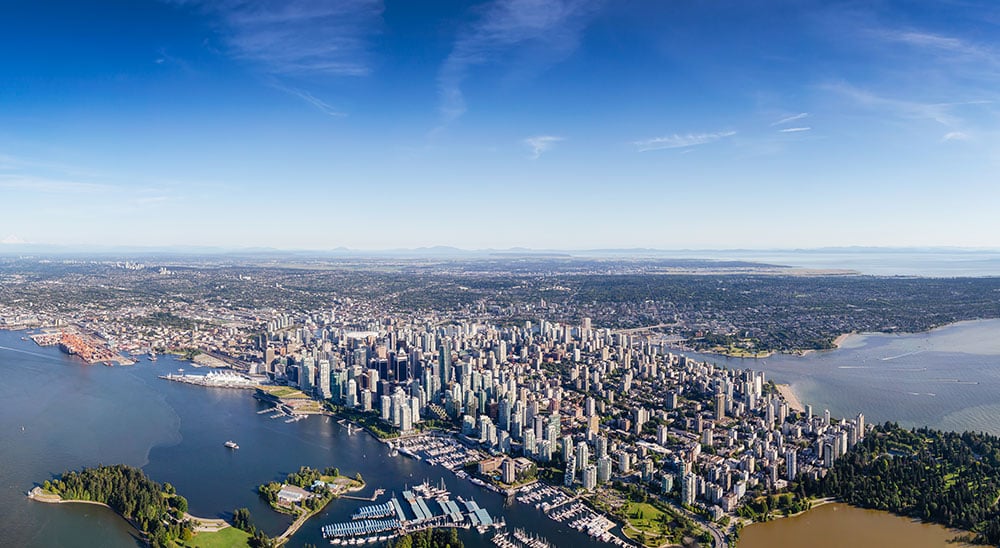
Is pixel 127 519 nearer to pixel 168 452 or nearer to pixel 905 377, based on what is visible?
pixel 168 452

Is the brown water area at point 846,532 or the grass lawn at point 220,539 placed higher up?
the grass lawn at point 220,539

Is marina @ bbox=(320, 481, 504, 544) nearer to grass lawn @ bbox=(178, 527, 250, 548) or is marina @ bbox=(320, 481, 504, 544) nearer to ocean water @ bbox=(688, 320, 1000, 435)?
grass lawn @ bbox=(178, 527, 250, 548)

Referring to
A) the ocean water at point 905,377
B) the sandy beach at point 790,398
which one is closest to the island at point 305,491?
the sandy beach at point 790,398

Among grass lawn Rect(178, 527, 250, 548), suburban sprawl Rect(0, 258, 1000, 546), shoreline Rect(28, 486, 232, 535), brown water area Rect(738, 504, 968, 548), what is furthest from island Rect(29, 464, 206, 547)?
brown water area Rect(738, 504, 968, 548)

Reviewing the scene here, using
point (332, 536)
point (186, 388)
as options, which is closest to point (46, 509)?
point (332, 536)

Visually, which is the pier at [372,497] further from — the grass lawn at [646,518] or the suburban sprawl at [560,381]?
the grass lawn at [646,518]

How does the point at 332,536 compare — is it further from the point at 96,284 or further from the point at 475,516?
the point at 96,284
